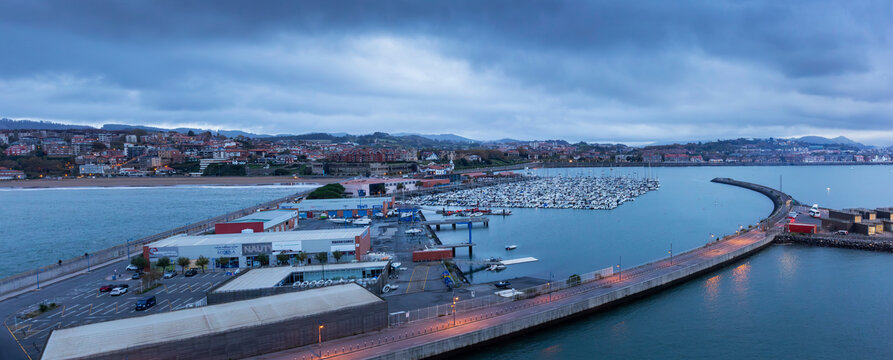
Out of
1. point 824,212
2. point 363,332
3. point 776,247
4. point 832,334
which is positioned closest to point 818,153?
point 824,212

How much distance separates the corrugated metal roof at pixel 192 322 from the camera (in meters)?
6.61

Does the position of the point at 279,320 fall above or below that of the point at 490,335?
above

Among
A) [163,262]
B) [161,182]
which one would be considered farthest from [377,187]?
[161,182]

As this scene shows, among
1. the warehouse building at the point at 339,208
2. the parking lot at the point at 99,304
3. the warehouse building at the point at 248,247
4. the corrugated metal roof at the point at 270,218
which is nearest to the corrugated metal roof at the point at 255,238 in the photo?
the warehouse building at the point at 248,247

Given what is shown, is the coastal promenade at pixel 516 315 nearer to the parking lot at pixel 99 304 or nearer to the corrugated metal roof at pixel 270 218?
the parking lot at pixel 99 304

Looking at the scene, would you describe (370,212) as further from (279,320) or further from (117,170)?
(117,170)

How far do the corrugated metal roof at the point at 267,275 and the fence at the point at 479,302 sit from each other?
288 cm

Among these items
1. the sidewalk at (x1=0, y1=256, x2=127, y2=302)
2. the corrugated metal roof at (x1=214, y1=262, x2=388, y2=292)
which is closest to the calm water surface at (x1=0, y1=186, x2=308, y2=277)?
the sidewalk at (x1=0, y1=256, x2=127, y2=302)

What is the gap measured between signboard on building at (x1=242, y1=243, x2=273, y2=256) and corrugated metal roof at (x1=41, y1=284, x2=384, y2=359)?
5218 millimetres

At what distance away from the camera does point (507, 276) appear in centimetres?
1406

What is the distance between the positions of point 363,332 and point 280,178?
169 feet

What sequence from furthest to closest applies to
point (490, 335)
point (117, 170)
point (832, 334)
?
1. point (117, 170)
2. point (832, 334)
3. point (490, 335)

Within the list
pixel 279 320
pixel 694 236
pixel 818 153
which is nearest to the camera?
pixel 279 320

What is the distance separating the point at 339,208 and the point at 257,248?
34.5 feet
